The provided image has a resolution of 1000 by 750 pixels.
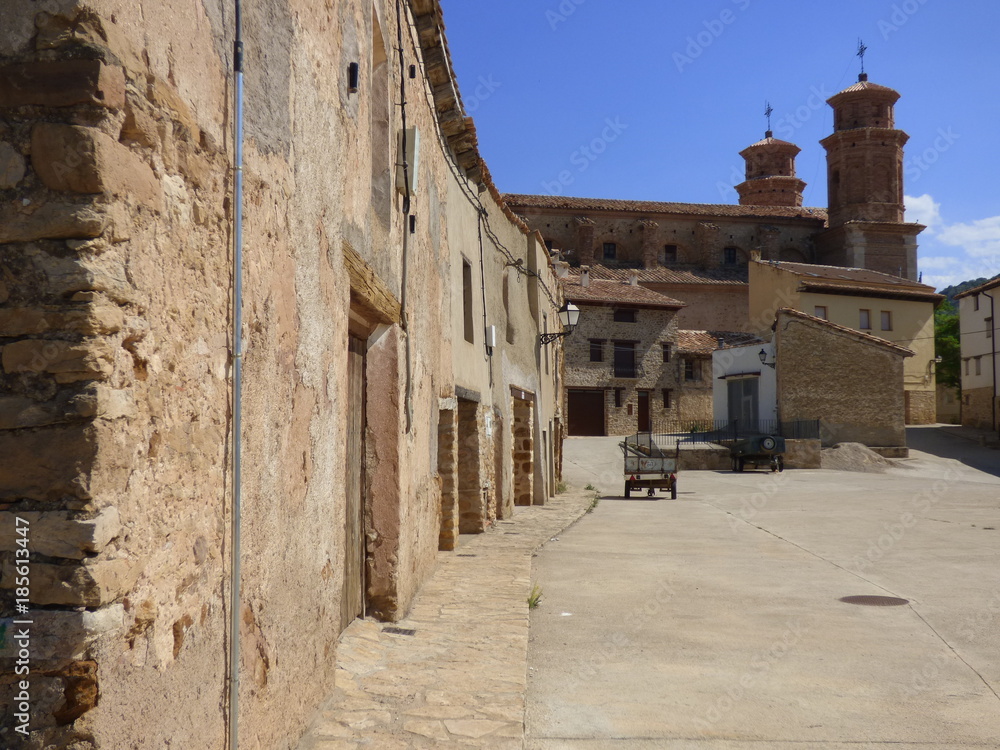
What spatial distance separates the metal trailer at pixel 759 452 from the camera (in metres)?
26.8

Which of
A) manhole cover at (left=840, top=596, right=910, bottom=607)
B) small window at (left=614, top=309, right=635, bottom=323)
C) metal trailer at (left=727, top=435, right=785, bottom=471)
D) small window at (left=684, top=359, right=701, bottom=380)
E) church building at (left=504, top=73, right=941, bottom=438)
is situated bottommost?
manhole cover at (left=840, top=596, right=910, bottom=607)

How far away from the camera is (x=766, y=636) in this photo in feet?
20.4

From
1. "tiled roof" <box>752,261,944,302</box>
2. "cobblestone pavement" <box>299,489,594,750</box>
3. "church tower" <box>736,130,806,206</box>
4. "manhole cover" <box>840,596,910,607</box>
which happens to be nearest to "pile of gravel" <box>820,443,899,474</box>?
"tiled roof" <box>752,261,944,302</box>

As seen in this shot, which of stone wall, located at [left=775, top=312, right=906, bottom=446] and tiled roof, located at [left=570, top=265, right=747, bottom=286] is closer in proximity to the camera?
stone wall, located at [left=775, top=312, right=906, bottom=446]

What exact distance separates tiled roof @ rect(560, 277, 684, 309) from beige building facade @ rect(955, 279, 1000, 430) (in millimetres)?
12404

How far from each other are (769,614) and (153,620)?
215 inches

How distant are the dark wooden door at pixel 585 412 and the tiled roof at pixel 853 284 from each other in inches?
407

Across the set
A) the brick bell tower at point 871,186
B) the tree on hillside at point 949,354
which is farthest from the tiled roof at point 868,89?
the tree on hillside at point 949,354

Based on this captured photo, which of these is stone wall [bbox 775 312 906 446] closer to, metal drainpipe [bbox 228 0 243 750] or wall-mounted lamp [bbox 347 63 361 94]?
wall-mounted lamp [bbox 347 63 361 94]

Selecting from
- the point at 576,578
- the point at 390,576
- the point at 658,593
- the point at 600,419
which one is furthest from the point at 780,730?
the point at 600,419

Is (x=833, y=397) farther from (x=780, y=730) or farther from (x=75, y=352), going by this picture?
(x=75, y=352)

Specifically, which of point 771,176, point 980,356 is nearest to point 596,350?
point 980,356

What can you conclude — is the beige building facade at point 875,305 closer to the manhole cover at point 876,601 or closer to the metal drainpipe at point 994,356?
the metal drainpipe at point 994,356

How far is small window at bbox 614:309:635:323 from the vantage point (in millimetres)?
42209
